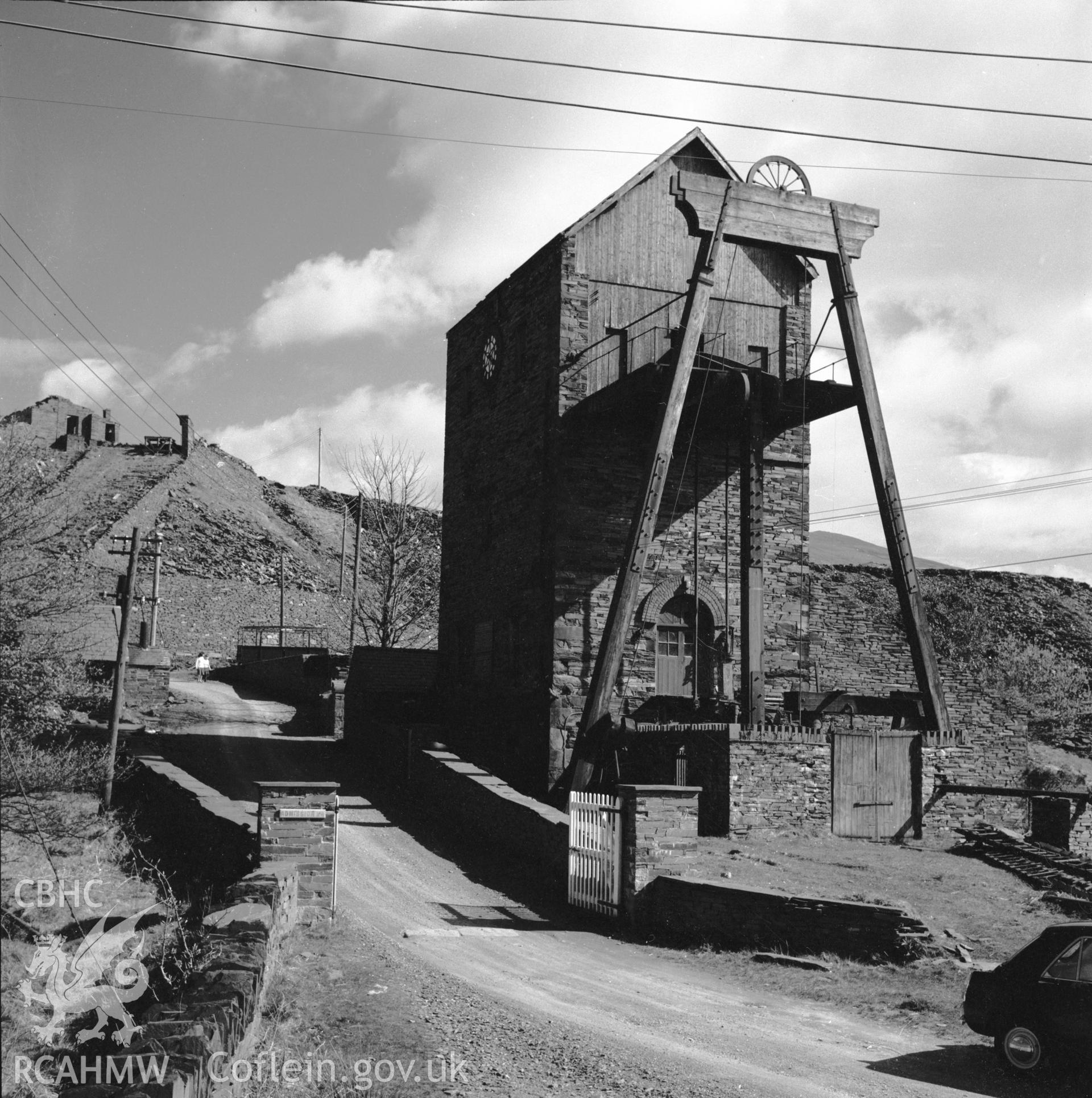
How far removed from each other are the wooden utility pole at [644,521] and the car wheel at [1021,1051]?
33.0ft

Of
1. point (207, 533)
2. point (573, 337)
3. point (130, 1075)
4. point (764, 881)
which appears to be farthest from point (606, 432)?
point (207, 533)

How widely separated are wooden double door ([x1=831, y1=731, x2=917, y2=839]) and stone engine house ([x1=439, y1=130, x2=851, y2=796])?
9.56 feet

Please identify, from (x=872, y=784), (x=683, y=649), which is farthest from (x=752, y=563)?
(x=872, y=784)

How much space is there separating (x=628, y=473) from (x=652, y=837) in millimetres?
9372

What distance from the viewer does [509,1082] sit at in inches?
282

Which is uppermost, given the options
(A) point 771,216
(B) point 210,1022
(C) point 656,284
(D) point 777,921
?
(A) point 771,216

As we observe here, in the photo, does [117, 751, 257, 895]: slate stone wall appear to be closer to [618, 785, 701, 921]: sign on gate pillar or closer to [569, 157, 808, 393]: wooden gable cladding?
[618, 785, 701, 921]: sign on gate pillar

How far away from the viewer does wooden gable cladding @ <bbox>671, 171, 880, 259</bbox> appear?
18.5m

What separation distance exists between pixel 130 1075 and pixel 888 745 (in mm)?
15441

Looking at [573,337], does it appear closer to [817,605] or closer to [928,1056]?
[817,605]

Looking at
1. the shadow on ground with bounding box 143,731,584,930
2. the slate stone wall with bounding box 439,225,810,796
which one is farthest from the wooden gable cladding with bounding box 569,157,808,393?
the shadow on ground with bounding box 143,731,584,930

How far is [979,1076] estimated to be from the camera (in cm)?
800

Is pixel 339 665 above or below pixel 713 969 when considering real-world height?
above

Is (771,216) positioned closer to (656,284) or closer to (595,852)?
(656,284)
